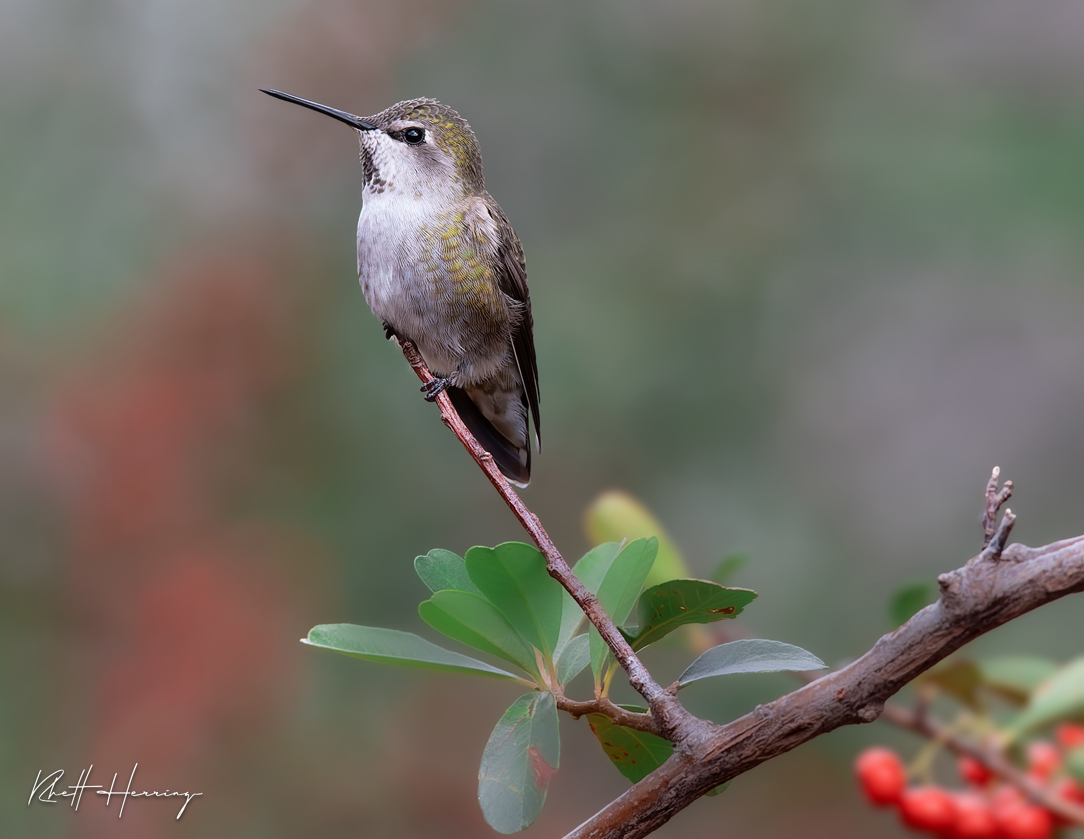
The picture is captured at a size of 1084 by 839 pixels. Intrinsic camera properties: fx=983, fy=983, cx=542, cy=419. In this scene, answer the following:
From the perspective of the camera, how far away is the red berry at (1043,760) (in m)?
1.22

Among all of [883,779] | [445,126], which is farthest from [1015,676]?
[445,126]

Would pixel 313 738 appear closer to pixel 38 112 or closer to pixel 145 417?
pixel 145 417

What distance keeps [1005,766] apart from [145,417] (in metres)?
3.11

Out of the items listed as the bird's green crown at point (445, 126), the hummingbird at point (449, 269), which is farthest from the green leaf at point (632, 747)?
the bird's green crown at point (445, 126)

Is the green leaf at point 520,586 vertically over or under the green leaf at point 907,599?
over

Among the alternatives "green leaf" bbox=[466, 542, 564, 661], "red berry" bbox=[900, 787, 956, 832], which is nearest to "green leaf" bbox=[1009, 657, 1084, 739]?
"red berry" bbox=[900, 787, 956, 832]

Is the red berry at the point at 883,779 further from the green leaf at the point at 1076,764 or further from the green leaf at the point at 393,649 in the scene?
the green leaf at the point at 393,649

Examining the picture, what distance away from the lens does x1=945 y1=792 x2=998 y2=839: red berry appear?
4.09 ft

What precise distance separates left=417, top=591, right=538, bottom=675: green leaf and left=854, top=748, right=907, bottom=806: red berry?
2.15 feet

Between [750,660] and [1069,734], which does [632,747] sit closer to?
[750,660]

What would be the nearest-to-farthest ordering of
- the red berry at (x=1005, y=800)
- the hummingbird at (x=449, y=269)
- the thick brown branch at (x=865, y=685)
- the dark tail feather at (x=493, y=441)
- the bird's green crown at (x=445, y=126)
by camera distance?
the thick brown branch at (x=865, y=685) → the red berry at (x=1005, y=800) → the hummingbird at (x=449, y=269) → the bird's green crown at (x=445, y=126) → the dark tail feather at (x=493, y=441)

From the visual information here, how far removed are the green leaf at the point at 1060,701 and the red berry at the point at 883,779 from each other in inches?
11.4

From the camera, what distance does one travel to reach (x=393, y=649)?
85 cm

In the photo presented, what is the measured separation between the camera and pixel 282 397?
356 centimetres
